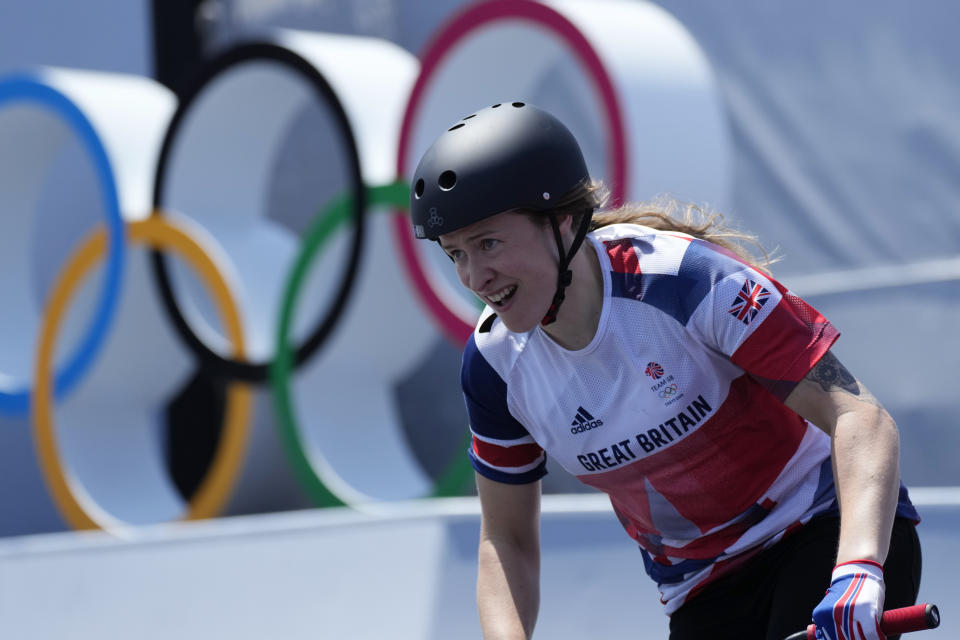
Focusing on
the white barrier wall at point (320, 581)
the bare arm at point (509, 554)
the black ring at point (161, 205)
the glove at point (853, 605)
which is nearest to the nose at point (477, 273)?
the bare arm at point (509, 554)

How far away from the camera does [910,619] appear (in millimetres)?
1835

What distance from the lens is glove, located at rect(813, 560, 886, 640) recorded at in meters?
1.86

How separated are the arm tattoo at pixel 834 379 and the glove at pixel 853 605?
299 mm

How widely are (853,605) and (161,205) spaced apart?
7.81 metres

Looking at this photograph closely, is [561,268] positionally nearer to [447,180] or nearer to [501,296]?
[501,296]

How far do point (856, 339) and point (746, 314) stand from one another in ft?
13.5

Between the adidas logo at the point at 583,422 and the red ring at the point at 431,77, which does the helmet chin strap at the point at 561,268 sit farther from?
the red ring at the point at 431,77

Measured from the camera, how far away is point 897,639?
7.43 feet

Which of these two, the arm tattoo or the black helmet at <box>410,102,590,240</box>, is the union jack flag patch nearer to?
the arm tattoo

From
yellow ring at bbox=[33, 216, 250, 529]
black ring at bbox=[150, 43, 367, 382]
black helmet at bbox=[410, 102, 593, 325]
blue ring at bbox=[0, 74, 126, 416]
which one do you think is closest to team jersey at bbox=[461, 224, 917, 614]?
Answer: black helmet at bbox=[410, 102, 593, 325]

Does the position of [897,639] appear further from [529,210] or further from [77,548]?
[77,548]

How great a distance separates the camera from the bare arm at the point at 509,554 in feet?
7.99

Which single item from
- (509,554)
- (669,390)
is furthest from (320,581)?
(669,390)

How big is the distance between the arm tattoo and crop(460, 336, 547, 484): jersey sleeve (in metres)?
0.59
